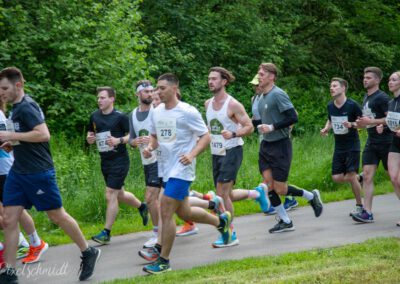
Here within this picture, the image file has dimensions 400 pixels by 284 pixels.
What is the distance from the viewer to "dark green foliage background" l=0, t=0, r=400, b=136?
52.9 ft

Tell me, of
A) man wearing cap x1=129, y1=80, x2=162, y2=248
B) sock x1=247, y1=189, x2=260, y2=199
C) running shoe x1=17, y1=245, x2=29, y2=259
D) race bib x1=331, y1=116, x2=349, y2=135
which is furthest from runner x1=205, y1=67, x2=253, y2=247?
running shoe x1=17, y1=245, x2=29, y2=259

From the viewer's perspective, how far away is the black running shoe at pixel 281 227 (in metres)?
10.5

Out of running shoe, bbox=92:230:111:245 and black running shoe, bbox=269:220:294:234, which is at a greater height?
running shoe, bbox=92:230:111:245

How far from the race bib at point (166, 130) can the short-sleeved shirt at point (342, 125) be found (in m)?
3.70

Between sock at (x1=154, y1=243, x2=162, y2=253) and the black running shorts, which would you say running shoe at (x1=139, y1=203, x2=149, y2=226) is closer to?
the black running shorts

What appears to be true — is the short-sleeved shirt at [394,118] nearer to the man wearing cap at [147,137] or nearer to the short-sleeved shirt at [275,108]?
the short-sleeved shirt at [275,108]

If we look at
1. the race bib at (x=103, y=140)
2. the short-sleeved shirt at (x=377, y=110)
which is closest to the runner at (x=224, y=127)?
the race bib at (x=103, y=140)

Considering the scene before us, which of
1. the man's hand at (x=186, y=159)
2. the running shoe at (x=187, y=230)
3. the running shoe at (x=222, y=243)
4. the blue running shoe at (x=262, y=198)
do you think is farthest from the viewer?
the blue running shoe at (x=262, y=198)

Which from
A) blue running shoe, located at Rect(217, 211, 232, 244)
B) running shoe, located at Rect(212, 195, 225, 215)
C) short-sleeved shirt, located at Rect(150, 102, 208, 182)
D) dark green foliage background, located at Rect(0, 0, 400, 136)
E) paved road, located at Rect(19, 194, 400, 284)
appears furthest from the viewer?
dark green foliage background, located at Rect(0, 0, 400, 136)

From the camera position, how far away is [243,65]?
23.3 m

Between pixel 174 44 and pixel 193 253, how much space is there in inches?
520

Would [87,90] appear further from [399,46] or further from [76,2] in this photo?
[399,46]

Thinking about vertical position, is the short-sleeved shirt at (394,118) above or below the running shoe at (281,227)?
above

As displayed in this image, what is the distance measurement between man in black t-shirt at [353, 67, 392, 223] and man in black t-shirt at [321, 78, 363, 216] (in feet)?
0.62
